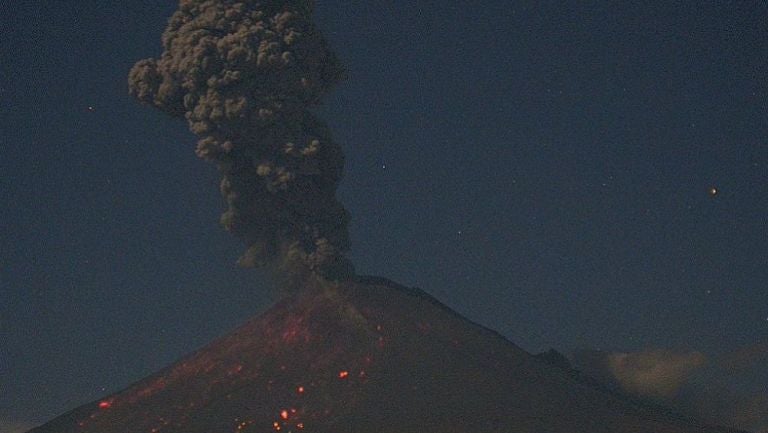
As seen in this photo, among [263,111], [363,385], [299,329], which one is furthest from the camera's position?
[263,111]

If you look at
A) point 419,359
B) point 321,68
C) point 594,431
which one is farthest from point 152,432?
point 321,68

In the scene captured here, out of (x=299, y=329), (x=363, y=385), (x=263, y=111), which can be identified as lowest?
(x=363, y=385)

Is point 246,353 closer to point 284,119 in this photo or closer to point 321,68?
point 284,119

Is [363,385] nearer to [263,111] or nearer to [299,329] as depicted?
[299,329]

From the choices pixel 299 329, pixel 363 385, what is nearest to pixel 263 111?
pixel 299 329

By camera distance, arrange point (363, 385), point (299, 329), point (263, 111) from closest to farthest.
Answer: point (363, 385), point (299, 329), point (263, 111)

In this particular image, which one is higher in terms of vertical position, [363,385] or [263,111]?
[263,111]

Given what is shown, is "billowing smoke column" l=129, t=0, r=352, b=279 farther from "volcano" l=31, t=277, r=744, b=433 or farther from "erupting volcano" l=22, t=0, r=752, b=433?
"volcano" l=31, t=277, r=744, b=433
